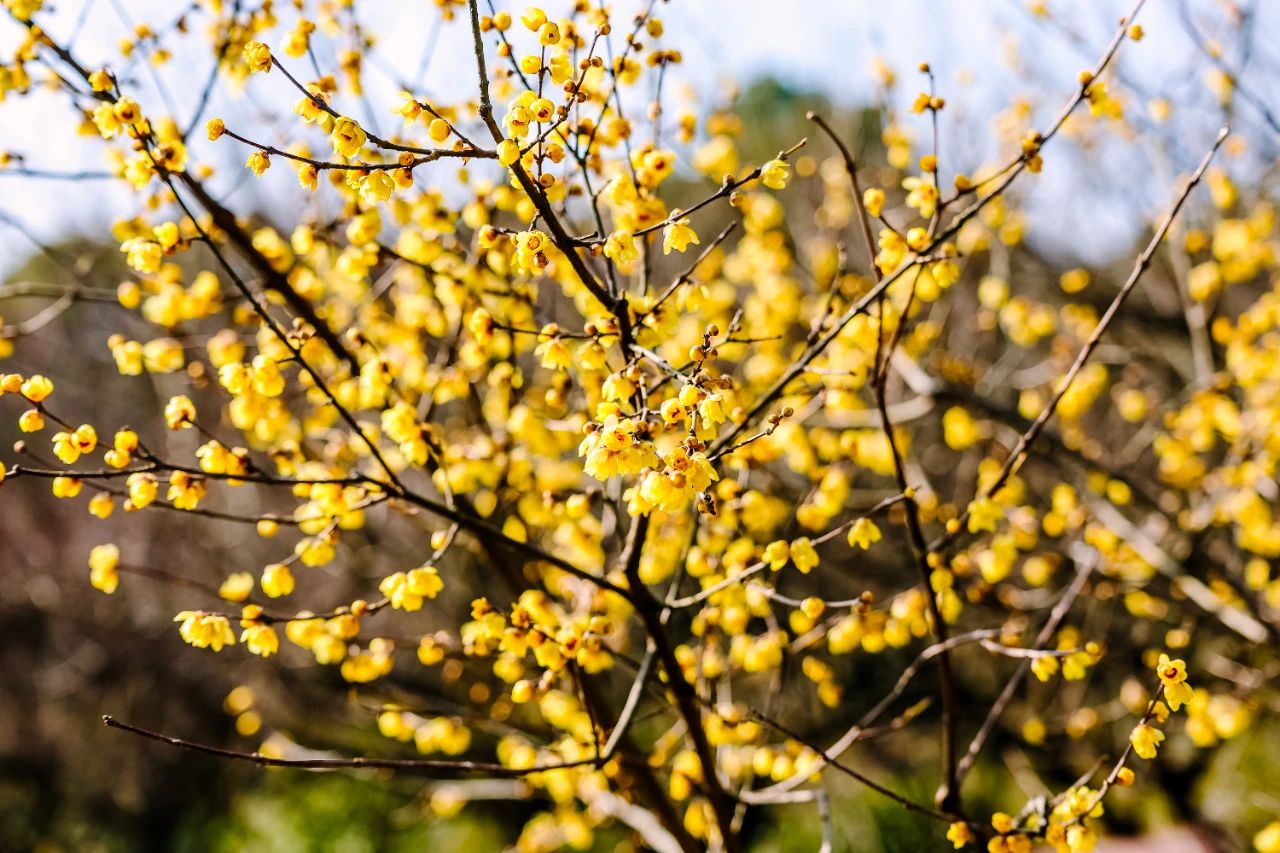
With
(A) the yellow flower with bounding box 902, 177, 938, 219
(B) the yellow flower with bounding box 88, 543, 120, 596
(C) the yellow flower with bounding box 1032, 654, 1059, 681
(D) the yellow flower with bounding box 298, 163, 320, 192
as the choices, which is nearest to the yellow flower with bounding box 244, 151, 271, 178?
(D) the yellow flower with bounding box 298, 163, 320, 192

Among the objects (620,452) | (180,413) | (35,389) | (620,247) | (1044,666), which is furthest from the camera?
(1044,666)

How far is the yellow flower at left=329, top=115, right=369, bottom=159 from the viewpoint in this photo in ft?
5.74

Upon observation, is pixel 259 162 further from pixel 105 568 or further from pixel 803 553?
pixel 803 553

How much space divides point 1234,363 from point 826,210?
3006 mm

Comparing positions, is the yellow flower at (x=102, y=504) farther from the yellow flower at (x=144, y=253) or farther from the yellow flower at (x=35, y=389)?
the yellow flower at (x=144, y=253)

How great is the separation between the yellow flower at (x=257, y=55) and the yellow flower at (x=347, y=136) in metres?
0.24

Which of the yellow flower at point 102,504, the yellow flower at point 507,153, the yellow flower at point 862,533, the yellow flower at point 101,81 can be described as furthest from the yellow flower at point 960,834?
the yellow flower at point 101,81

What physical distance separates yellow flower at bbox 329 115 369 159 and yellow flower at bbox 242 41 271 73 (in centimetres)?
24

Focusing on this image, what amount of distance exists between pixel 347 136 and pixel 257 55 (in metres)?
0.29

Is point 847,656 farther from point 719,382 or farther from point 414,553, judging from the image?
point 719,382

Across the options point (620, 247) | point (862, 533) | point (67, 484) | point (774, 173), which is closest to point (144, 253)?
point (67, 484)

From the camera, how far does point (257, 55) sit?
182 centimetres

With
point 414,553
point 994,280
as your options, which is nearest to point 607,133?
point 994,280

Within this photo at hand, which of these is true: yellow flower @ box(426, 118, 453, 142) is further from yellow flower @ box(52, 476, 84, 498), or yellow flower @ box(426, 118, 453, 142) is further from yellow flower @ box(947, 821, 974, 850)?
yellow flower @ box(947, 821, 974, 850)
